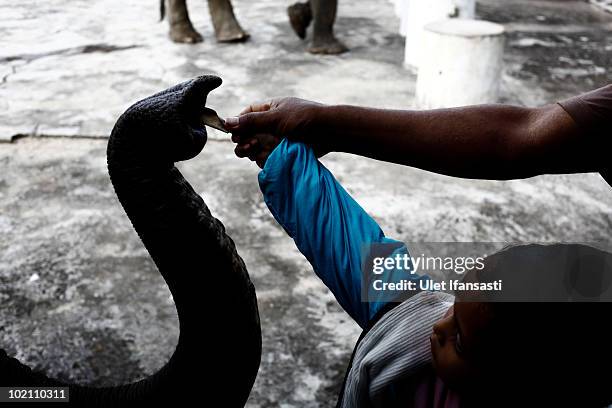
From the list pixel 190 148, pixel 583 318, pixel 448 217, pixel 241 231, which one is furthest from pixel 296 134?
pixel 448 217

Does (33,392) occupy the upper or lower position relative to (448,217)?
upper

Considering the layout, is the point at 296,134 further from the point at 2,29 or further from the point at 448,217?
the point at 2,29

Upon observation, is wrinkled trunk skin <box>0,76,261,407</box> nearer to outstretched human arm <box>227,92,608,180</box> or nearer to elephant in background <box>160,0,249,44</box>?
outstretched human arm <box>227,92,608,180</box>

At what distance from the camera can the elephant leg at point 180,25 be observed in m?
5.95

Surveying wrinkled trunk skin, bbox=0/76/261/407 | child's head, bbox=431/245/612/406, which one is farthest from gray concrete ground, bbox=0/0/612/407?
child's head, bbox=431/245/612/406

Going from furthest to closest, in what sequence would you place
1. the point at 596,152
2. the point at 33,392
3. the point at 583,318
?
the point at 33,392 < the point at 596,152 < the point at 583,318

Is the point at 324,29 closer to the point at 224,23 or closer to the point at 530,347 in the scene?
the point at 224,23

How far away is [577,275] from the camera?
869 mm

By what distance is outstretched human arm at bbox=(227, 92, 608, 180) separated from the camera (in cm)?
126

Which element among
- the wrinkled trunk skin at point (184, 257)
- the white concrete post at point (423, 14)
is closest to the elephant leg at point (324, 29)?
the white concrete post at point (423, 14)

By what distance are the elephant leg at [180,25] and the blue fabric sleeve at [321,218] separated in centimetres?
492

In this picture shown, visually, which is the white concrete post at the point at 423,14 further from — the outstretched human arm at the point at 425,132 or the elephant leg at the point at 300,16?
the outstretched human arm at the point at 425,132

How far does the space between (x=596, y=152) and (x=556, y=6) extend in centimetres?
743

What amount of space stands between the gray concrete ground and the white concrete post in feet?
0.72
